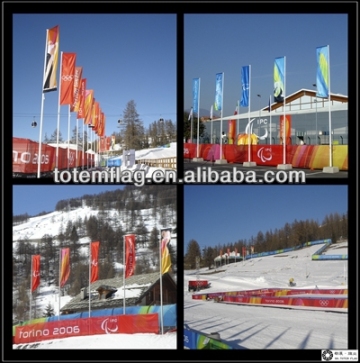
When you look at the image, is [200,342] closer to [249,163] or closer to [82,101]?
[249,163]

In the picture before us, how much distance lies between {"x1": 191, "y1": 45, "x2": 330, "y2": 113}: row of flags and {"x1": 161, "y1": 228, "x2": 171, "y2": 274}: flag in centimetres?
310

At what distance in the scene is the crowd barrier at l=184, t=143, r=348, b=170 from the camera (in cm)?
1077

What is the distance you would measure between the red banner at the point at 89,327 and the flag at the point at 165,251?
0.77 meters

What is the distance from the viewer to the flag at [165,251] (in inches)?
352

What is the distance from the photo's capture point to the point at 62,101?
370 inches

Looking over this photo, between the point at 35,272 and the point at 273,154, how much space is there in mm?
5819

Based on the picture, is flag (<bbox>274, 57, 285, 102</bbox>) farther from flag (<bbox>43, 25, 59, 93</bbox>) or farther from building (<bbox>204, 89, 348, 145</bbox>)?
flag (<bbox>43, 25, 59, 93</bbox>)

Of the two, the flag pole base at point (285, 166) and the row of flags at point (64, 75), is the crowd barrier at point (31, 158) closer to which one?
the row of flags at point (64, 75)

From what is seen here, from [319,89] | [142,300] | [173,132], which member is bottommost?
[142,300]

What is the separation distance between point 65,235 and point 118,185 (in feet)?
5.03

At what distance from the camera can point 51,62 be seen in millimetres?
8961
